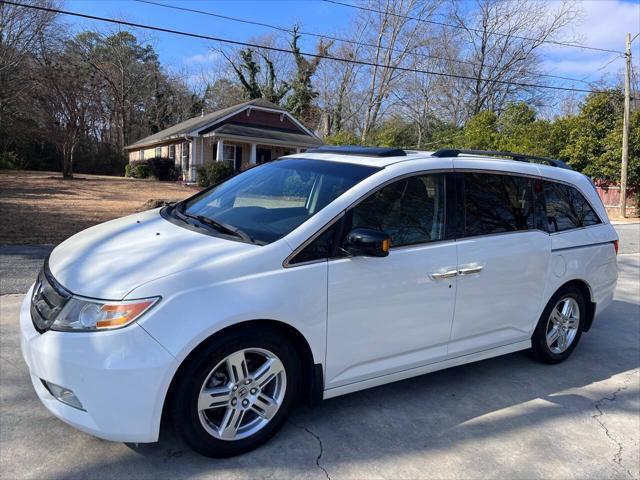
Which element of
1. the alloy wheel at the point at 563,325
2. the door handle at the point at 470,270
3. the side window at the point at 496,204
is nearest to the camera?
the door handle at the point at 470,270

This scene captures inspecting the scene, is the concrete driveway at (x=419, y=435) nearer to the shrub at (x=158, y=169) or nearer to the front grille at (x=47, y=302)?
the front grille at (x=47, y=302)

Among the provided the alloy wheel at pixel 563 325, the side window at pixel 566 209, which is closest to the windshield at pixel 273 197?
the side window at pixel 566 209

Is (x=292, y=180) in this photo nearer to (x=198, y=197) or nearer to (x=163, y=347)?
(x=198, y=197)

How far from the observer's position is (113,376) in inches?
95.0

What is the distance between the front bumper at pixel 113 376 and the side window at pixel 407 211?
4.62 feet

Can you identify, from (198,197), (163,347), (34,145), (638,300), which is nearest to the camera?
(163,347)

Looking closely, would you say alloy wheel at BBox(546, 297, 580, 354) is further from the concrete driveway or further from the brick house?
the brick house

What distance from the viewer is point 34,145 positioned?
128ft

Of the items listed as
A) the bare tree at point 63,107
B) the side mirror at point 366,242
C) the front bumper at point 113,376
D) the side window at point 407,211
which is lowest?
the front bumper at point 113,376

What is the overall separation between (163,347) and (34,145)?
142 feet

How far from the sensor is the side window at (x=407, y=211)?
3.28 metres

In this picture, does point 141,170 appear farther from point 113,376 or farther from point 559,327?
point 113,376

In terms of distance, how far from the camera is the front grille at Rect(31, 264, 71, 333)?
2.62 metres

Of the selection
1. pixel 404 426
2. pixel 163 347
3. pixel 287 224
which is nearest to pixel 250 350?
pixel 163 347
